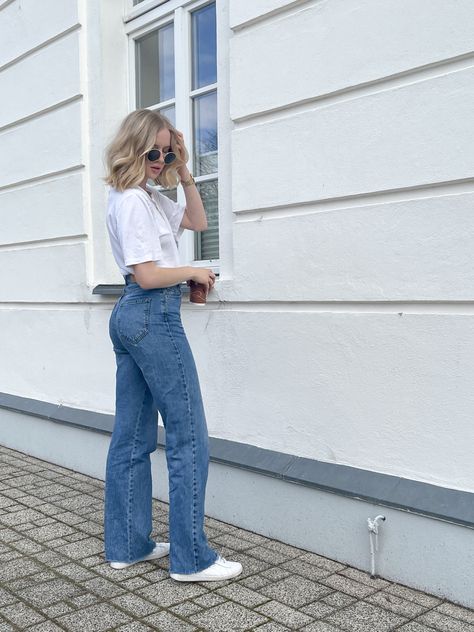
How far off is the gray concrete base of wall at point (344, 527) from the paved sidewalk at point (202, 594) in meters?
0.06

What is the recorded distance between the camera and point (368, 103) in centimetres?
323

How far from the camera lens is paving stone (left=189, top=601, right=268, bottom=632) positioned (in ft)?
9.10

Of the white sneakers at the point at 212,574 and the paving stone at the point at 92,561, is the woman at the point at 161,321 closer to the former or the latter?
the white sneakers at the point at 212,574

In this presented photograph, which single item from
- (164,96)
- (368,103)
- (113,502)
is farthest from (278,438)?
(164,96)

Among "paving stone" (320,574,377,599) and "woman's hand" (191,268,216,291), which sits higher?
"woman's hand" (191,268,216,291)

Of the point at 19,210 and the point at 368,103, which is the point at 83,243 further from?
the point at 368,103

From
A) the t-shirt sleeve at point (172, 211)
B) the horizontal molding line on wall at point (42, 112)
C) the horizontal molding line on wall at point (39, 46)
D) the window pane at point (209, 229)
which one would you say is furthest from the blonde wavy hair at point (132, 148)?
the horizontal molding line on wall at point (39, 46)

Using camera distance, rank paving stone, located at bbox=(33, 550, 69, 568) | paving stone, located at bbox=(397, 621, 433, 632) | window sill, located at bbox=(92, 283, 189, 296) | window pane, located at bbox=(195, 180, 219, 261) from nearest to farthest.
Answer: paving stone, located at bbox=(397, 621, 433, 632) < paving stone, located at bbox=(33, 550, 69, 568) < window pane, located at bbox=(195, 180, 219, 261) < window sill, located at bbox=(92, 283, 189, 296)

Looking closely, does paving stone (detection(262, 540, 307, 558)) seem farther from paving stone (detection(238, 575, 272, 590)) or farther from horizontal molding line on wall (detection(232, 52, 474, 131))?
horizontal molding line on wall (detection(232, 52, 474, 131))

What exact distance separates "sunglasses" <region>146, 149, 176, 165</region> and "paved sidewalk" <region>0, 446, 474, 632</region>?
1.82m

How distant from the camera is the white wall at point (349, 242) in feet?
9.77

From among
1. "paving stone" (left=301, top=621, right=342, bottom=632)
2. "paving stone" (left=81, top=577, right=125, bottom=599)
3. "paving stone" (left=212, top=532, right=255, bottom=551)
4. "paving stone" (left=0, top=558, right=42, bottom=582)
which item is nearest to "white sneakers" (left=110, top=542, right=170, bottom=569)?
"paving stone" (left=81, top=577, right=125, bottom=599)

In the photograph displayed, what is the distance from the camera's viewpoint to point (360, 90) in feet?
10.8

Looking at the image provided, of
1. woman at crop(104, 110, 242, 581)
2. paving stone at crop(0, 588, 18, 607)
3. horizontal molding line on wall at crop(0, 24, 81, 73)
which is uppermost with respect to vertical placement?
horizontal molding line on wall at crop(0, 24, 81, 73)
